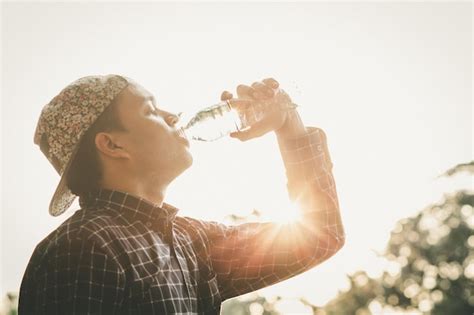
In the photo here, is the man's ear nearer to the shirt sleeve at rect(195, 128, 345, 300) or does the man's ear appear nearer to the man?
the man

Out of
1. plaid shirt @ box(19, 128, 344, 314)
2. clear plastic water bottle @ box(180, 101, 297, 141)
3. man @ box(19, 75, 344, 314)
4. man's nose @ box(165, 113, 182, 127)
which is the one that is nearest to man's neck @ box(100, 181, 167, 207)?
man @ box(19, 75, 344, 314)

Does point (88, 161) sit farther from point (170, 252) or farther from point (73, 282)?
point (73, 282)

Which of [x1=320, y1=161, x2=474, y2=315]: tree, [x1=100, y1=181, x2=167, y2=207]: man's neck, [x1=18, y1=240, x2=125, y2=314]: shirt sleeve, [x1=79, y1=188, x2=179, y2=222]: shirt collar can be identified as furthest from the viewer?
[x1=320, y1=161, x2=474, y2=315]: tree

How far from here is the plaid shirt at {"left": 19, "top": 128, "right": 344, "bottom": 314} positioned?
5.59ft

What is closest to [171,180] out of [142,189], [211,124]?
[142,189]

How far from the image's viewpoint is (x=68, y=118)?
2.42 m

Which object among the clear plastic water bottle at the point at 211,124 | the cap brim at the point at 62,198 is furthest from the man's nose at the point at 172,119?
the clear plastic water bottle at the point at 211,124

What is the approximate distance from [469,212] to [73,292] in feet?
69.9

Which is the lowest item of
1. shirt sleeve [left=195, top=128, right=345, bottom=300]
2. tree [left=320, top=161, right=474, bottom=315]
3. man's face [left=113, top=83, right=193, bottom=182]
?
tree [left=320, top=161, right=474, bottom=315]

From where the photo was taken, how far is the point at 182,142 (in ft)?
8.66

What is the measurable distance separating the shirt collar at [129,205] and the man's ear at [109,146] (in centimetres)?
28

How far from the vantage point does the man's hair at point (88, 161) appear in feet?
8.18

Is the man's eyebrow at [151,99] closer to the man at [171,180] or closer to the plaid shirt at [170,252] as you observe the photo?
the man at [171,180]

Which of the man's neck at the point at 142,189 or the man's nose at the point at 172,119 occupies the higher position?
the man's nose at the point at 172,119
